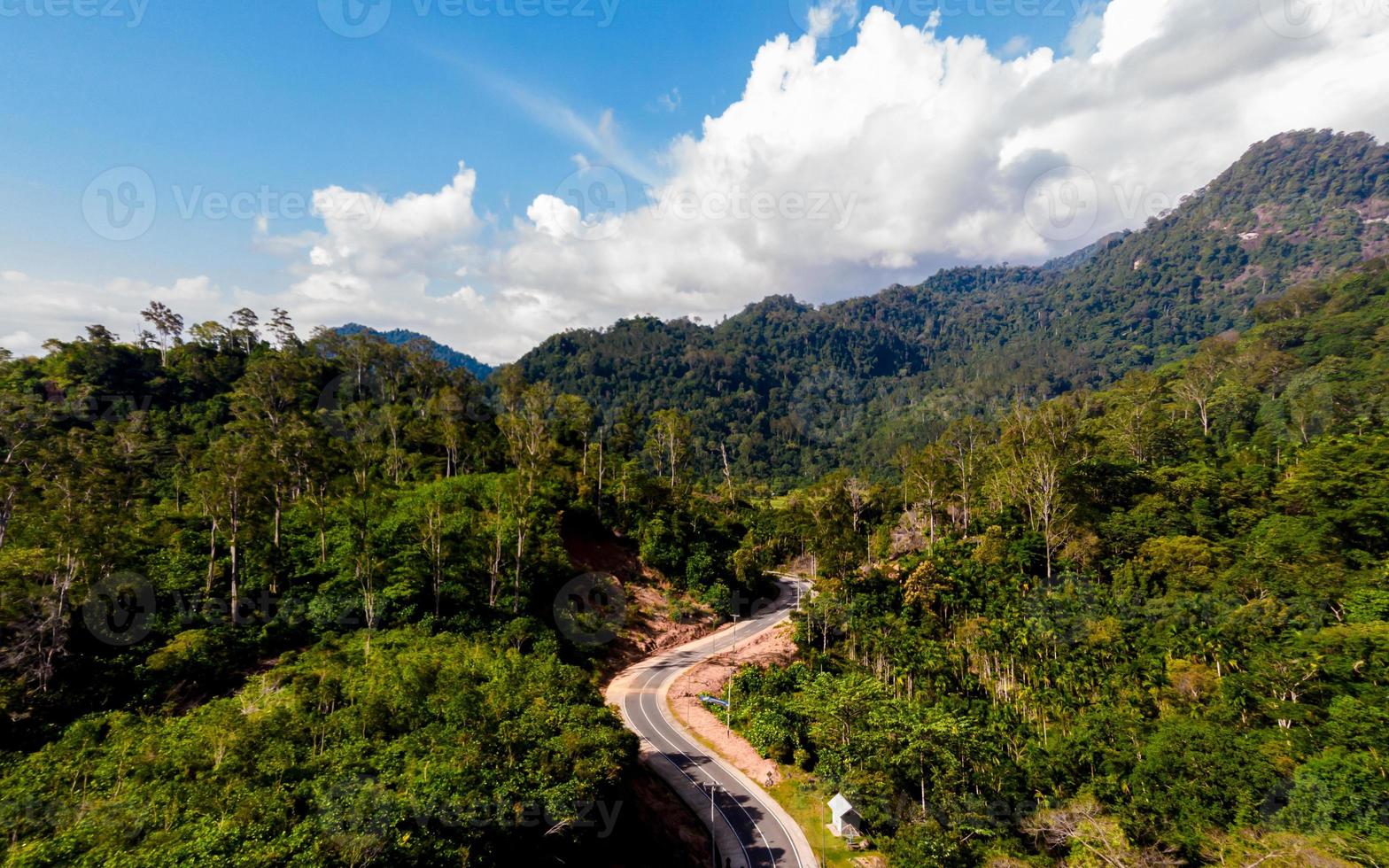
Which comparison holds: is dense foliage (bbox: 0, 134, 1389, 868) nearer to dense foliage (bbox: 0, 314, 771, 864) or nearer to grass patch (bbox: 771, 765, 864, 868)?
dense foliage (bbox: 0, 314, 771, 864)

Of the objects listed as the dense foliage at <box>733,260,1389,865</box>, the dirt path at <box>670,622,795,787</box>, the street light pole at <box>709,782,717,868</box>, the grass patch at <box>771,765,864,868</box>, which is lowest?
the grass patch at <box>771,765,864,868</box>

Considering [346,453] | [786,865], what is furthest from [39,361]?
[786,865]

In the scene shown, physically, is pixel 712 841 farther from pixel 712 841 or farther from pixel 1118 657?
pixel 1118 657

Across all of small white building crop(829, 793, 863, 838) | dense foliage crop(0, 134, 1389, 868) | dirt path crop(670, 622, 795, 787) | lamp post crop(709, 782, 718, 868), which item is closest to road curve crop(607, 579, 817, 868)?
lamp post crop(709, 782, 718, 868)

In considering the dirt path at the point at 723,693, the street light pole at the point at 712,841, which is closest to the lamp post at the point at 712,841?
the street light pole at the point at 712,841

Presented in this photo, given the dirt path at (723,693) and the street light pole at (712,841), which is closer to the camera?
the street light pole at (712,841)

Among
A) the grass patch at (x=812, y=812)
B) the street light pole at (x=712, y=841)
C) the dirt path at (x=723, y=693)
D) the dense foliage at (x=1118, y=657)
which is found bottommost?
the grass patch at (x=812, y=812)

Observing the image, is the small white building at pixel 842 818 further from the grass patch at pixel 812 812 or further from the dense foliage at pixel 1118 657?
the dense foliage at pixel 1118 657
